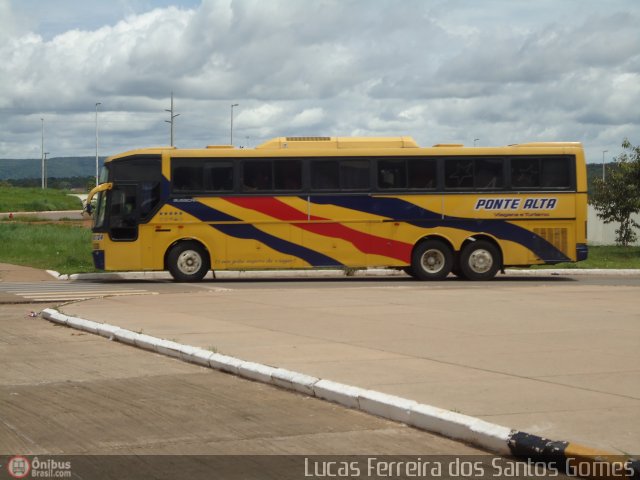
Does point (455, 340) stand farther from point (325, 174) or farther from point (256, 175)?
point (256, 175)

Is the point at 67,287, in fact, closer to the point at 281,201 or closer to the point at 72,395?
the point at 281,201

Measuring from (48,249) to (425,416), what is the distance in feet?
99.6

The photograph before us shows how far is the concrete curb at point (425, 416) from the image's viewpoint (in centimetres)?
702

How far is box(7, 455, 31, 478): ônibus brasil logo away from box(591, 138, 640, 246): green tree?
34.9 metres

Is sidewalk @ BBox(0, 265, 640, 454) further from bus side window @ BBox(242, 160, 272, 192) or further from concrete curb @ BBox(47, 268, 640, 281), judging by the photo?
concrete curb @ BBox(47, 268, 640, 281)

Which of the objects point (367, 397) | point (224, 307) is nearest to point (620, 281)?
point (224, 307)

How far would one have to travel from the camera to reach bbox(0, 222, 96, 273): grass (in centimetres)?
3198

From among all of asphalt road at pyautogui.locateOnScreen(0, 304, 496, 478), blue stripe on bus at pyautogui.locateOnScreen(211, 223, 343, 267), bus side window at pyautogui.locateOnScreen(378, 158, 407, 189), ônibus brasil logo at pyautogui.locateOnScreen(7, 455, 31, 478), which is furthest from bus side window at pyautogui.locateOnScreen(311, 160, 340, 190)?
ônibus brasil logo at pyautogui.locateOnScreen(7, 455, 31, 478)

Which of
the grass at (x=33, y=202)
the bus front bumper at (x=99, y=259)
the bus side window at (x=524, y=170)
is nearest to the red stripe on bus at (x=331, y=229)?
the bus side window at (x=524, y=170)

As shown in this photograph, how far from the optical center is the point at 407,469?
7.11 m

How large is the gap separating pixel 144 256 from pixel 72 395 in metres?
17.0

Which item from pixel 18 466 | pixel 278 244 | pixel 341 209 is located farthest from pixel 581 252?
pixel 18 466

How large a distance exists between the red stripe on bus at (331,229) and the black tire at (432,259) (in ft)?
0.79

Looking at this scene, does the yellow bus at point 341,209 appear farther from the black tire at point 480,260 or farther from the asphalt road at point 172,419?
the asphalt road at point 172,419
